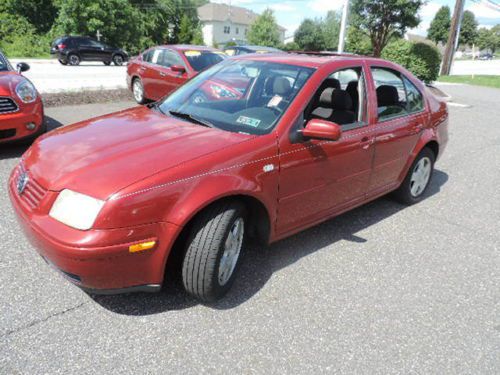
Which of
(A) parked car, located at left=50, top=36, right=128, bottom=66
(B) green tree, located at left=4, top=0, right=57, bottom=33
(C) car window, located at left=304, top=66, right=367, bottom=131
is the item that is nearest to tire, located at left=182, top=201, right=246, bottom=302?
(C) car window, located at left=304, top=66, right=367, bottom=131

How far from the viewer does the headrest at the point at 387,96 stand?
3.78m

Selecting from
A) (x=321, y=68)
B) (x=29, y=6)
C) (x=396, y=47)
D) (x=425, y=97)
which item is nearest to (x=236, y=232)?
(x=321, y=68)

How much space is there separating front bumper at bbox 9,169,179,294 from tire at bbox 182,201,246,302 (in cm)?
19

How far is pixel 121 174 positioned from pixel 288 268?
1.55 metres

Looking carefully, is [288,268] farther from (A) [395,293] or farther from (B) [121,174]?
(B) [121,174]

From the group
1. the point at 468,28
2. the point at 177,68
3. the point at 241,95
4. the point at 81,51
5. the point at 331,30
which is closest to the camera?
the point at 241,95

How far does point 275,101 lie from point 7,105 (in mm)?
3846

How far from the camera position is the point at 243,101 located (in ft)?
10.7

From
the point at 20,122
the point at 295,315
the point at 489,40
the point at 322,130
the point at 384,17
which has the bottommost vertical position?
the point at 295,315

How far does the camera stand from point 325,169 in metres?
3.16

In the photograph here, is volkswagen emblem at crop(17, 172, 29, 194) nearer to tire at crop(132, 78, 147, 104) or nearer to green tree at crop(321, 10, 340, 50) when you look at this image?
tire at crop(132, 78, 147, 104)

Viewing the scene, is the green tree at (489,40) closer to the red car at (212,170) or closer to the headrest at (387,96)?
the headrest at (387,96)

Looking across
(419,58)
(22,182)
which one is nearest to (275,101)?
(22,182)

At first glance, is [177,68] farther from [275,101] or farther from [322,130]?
[322,130]
